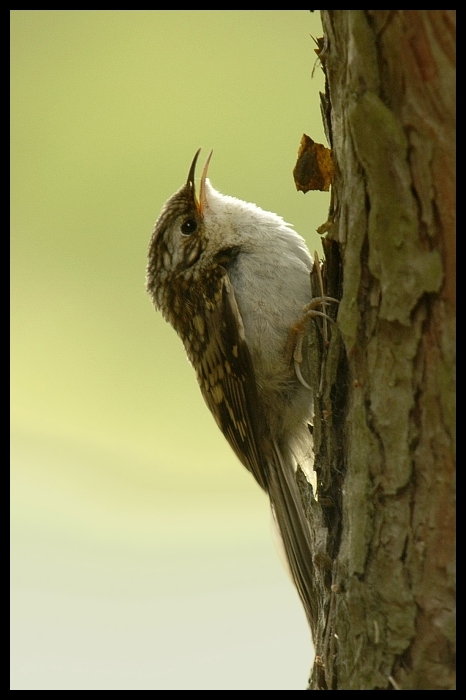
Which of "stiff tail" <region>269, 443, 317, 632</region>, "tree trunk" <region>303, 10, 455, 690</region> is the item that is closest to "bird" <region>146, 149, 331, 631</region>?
"stiff tail" <region>269, 443, 317, 632</region>

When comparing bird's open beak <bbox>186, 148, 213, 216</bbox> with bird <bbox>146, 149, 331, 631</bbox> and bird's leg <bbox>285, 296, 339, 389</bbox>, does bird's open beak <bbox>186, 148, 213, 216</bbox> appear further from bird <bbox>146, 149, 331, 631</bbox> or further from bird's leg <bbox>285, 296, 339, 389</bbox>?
bird's leg <bbox>285, 296, 339, 389</bbox>

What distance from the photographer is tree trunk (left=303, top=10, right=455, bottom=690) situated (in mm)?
1577

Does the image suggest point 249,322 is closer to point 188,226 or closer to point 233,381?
point 233,381

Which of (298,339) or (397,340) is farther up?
(298,339)

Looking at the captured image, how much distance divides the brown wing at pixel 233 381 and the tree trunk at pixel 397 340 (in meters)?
0.88

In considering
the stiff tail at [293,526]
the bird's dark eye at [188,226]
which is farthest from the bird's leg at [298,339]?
the bird's dark eye at [188,226]

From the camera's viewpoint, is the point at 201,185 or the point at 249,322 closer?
the point at 249,322

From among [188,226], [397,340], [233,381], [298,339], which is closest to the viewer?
[397,340]

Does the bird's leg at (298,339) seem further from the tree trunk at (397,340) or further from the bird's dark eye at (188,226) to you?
the bird's dark eye at (188,226)

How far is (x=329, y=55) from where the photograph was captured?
1.82 m

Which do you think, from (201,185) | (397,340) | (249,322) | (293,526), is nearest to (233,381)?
(249,322)

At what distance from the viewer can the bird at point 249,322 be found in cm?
257

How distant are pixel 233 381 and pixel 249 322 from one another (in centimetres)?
24

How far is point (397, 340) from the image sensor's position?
1.66 m
